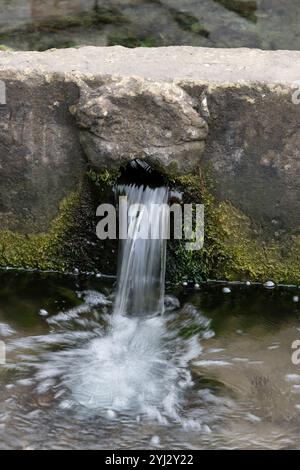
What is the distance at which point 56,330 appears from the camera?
3682 mm

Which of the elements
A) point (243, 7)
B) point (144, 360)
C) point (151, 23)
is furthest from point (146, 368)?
point (243, 7)

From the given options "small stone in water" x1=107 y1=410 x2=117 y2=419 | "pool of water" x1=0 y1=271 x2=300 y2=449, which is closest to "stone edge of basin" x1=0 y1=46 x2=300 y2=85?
"pool of water" x1=0 y1=271 x2=300 y2=449

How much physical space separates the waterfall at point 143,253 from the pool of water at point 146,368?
2.8 inches

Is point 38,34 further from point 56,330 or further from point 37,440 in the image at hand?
point 37,440

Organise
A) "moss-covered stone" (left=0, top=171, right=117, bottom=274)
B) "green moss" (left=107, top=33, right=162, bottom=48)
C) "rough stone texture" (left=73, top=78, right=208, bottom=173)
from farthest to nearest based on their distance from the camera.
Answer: "green moss" (left=107, top=33, right=162, bottom=48) → "moss-covered stone" (left=0, top=171, right=117, bottom=274) → "rough stone texture" (left=73, top=78, right=208, bottom=173)

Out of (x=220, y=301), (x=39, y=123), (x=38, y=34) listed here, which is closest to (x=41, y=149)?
(x=39, y=123)

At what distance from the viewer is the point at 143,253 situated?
3969 millimetres

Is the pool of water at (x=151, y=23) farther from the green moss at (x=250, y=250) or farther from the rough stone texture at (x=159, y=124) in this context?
the green moss at (x=250, y=250)

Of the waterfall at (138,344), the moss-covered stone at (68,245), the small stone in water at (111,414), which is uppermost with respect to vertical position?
the moss-covered stone at (68,245)

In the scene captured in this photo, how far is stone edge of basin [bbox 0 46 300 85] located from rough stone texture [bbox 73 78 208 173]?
0.09 metres

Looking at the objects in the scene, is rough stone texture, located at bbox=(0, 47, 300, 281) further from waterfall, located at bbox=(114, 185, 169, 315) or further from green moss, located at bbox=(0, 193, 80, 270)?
waterfall, located at bbox=(114, 185, 169, 315)

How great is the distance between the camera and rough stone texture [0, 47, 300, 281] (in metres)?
3.67

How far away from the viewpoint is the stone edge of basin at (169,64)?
3.73 m

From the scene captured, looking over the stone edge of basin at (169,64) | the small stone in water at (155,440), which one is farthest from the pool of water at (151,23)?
the small stone in water at (155,440)
